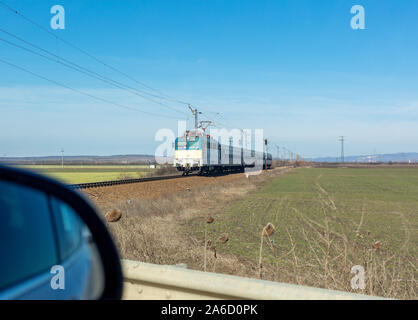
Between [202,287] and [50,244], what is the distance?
1.61 metres

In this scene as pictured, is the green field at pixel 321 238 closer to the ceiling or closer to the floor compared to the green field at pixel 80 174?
closer to the floor

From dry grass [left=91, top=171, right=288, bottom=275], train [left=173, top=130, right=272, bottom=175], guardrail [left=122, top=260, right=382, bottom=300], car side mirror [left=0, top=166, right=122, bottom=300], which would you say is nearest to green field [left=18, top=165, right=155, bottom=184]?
car side mirror [left=0, top=166, right=122, bottom=300]

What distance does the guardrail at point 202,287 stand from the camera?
2721mm

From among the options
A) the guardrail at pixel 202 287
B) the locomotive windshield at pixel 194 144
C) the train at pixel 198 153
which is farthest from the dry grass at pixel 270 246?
the locomotive windshield at pixel 194 144

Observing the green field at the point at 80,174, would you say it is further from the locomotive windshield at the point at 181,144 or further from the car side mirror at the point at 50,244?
the locomotive windshield at the point at 181,144

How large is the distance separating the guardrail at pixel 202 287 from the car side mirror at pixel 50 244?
3.62 feet

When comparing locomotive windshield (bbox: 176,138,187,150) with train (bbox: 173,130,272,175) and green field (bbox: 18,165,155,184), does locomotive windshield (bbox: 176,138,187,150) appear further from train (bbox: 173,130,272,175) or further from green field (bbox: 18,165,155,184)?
green field (bbox: 18,165,155,184)

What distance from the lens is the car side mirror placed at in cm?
139

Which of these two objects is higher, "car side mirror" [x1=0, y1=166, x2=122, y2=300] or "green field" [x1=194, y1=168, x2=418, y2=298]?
"car side mirror" [x1=0, y1=166, x2=122, y2=300]

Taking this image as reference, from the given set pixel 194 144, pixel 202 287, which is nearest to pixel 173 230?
pixel 202 287

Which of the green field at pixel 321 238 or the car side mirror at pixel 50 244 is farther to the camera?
the green field at pixel 321 238

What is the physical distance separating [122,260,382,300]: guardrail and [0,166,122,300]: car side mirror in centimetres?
110
